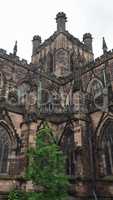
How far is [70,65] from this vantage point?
31.9 meters

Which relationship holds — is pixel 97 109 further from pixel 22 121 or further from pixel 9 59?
pixel 9 59

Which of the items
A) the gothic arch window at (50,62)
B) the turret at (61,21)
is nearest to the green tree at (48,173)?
the gothic arch window at (50,62)

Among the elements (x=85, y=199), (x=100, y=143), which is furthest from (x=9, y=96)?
(x=85, y=199)

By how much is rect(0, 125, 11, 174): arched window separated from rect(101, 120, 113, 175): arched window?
6339 mm

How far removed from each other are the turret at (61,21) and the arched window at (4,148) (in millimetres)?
21361

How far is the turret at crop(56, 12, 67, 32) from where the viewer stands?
111 ft

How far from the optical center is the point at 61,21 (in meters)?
34.5

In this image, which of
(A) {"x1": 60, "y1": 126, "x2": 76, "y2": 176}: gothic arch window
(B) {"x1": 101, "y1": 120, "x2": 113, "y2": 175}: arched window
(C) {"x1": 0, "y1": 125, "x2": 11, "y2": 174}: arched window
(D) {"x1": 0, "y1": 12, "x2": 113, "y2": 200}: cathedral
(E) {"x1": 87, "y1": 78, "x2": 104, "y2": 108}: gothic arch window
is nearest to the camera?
(D) {"x1": 0, "y1": 12, "x2": 113, "y2": 200}: cathedral

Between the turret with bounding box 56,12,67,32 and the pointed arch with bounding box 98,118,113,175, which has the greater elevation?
the turret with bounding box 56,12,67,32


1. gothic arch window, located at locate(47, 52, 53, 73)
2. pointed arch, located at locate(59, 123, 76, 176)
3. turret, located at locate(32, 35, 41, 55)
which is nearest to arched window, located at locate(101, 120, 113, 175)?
pointed arch, located at locate(59, 123, 76, 176)

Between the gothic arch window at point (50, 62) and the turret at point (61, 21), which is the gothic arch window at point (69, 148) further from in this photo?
the turret at point (61, 21)

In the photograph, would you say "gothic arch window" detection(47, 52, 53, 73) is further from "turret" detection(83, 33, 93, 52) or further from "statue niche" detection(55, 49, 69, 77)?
"turret" detection(83, 33, 93, 52)

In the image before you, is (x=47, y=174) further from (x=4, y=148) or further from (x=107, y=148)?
(x=107, y=148)

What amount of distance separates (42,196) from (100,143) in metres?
6.91
